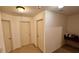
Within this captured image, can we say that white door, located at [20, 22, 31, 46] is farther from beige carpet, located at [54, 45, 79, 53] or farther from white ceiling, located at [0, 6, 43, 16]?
beige carpet, located at [54, 45, 79, 53]

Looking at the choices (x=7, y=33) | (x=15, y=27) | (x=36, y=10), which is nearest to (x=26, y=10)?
(x=36, y=10)

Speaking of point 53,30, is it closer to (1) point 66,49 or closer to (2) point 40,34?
(2) point 40,34

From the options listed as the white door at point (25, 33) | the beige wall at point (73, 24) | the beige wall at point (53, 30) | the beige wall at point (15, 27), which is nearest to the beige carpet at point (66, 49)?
the beige wall at point (53, 30)

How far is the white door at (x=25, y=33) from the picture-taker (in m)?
0.97

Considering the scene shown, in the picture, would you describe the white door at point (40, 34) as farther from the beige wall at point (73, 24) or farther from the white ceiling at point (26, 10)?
the beige wall at point (73, 24)

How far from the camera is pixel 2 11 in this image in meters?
0.80

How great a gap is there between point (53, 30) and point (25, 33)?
1.45 feet

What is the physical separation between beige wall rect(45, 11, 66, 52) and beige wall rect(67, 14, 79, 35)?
8cm

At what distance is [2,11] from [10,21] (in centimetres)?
16

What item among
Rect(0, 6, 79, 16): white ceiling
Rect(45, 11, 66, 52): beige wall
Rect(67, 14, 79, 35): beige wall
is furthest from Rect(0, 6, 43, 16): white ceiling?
Rect(67, 14, 79, 35): beige wall

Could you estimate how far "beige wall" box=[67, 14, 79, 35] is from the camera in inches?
35.0
